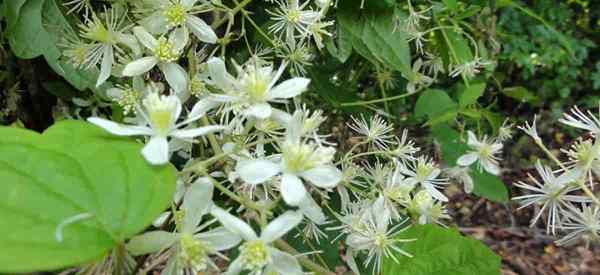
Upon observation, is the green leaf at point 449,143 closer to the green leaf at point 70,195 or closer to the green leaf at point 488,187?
the green leaf at point 488,187

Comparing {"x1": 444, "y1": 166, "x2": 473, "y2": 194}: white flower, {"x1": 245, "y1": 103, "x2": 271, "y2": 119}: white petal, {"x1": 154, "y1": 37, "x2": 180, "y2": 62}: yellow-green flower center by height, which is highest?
{"x1": 154, "y1": 37, "x2": 180, "y2": 62}: yellow-green flower center

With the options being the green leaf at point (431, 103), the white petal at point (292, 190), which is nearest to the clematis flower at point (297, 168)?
the white petal at point (292, 190)

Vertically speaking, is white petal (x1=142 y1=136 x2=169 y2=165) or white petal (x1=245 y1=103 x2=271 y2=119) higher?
white petal (x1=142 y1=136 x2=169 y2=165)

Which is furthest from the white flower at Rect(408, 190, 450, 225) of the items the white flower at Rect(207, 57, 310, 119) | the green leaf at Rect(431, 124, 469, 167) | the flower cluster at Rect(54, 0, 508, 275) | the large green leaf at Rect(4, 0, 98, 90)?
the green leaf at Rect(431, 124, 469, 167)

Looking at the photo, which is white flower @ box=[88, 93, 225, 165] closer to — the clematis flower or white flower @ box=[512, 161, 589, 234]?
the clematis flower

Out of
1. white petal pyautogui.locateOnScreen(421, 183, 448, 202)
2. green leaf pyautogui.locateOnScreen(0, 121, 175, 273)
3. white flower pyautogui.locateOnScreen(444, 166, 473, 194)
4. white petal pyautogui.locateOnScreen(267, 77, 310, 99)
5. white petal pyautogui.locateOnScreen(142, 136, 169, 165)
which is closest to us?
green leaf pyautogui.locateOnScreen(0, 121, 175, 273)

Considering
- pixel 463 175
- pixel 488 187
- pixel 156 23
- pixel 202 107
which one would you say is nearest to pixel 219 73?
pixel 202 107

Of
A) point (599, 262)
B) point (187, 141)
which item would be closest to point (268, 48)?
point (187, 141)
